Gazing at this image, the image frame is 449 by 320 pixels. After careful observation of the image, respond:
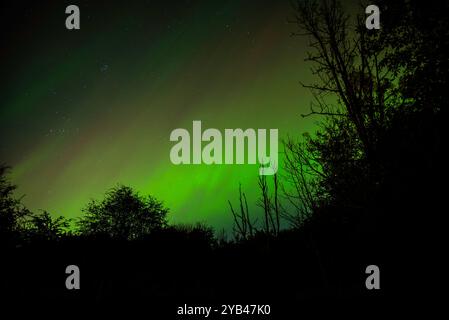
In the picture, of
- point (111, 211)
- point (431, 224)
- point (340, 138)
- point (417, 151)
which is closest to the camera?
point (431, 224)

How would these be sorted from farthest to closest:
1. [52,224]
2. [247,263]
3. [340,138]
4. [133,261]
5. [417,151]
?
1. [52,224]
2. [133,261]
3. [247,263]
4. [340,138]
5. [417,151]

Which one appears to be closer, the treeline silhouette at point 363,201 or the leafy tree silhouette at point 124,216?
the treeline silhouette at point 363,201

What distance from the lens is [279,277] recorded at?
12055 millimetres

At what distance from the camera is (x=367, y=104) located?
7203 mm

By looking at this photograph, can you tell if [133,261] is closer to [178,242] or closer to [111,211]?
[178,242]

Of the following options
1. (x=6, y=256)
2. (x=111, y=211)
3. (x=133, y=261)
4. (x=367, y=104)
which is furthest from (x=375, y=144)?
(x=111, y=211)

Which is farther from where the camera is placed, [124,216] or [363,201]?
[124,216]

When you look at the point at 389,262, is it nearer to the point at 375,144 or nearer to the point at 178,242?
the point at 375,144

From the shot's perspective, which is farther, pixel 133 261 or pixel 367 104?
pixel 133 261

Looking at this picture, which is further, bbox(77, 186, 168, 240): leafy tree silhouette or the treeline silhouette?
bbox(77, 186, 168, 240): leafy tree silhouette

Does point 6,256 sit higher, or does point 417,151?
point 417,151

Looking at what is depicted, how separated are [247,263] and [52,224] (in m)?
26.8

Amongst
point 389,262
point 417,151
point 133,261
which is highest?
point 417,151

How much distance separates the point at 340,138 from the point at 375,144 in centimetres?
436
